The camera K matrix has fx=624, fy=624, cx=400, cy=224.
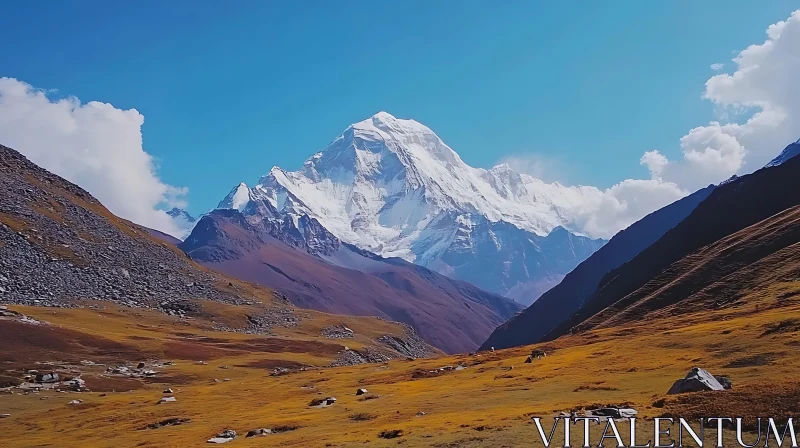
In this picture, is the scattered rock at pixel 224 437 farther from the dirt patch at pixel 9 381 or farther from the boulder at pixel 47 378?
the boulder at pixel 47 378

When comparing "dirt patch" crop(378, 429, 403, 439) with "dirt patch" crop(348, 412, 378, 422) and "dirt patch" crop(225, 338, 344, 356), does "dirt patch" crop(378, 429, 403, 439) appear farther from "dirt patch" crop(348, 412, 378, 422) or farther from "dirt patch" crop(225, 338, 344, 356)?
"dirt patch" crop(225, 338, 344, 356)

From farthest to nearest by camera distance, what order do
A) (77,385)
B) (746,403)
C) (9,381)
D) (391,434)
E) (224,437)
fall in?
(77,385) → (9,381) → (224,437) → (391,434) → (746,403)

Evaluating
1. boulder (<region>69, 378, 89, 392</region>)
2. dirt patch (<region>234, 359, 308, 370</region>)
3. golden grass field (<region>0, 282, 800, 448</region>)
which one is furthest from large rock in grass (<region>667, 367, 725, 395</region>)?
dirt patch (<region>234, 359, 308, 370</region>)

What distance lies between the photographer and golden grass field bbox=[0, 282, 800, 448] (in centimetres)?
3800

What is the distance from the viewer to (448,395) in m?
63.1

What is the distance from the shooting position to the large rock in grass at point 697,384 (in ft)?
131

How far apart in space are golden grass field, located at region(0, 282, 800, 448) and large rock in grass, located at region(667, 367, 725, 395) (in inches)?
73.9

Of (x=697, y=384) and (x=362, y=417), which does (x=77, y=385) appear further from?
(x=697, y=384)

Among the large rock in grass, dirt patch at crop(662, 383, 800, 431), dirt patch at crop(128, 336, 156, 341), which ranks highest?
dirt patch at crop(128, 336, 156, 341)

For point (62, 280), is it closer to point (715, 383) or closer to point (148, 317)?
point (148, 317)

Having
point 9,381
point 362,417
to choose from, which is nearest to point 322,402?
point 362,417

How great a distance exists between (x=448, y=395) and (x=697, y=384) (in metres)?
27.8

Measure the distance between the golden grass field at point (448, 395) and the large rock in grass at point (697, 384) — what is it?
6.16ft

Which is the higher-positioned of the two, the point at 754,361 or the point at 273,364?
the point at 273,364
